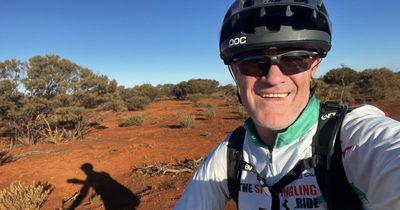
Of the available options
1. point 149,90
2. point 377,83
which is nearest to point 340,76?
point 377,83

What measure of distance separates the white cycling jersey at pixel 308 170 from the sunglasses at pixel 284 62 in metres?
0.16

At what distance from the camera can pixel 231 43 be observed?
1.41 meters

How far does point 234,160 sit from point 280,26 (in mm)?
627

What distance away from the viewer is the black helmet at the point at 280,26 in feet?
4.23

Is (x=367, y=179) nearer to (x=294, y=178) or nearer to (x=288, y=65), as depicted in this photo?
(x=294, y=178)

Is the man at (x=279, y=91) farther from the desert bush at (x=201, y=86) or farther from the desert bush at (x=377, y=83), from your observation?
the desert bush at (x=201, y=86)

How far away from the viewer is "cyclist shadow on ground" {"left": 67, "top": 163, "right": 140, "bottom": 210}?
6082mm

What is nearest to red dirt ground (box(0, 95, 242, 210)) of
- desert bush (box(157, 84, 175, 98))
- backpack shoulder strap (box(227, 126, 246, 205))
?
backpack shoulder strap (box(227, 126, 246, 205))

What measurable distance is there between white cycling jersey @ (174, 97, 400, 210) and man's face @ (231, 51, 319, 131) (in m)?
0.04

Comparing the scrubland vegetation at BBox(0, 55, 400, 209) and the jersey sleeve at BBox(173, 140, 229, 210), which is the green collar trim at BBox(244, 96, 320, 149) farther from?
the scrubland vegetation at BBox(0, 55, 400, 209)

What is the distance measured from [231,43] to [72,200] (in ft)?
20.6

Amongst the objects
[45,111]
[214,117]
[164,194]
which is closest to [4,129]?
[45,111]

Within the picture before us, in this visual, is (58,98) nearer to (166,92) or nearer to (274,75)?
(274,75)

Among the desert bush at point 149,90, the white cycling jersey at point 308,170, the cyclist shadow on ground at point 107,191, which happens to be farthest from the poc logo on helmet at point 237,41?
the desert bush at point 149,90
